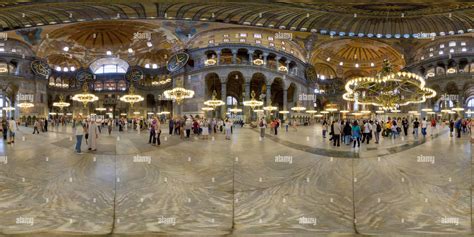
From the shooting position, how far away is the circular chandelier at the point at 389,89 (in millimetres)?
6516

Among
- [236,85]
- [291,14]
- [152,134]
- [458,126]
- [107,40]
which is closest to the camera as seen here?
[291,14]

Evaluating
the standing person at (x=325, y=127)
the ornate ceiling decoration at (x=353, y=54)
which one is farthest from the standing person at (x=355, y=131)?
the ornate ceiling decoration at (x=353, y=54)

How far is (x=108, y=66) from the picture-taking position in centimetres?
578

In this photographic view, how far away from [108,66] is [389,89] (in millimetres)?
8741

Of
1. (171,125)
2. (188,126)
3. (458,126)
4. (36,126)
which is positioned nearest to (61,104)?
(36,126)

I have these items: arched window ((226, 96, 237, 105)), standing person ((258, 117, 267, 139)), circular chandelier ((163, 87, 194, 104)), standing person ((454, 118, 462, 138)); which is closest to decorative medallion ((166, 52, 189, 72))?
circular chandelier ((163, 87, 194, 104))

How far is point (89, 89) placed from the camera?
5801mm

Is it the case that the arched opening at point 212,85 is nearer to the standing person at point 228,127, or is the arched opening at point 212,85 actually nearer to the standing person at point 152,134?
the standing person at point 228,127

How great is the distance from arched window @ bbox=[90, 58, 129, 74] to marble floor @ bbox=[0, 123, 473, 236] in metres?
1.49

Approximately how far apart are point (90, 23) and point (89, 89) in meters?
1.57

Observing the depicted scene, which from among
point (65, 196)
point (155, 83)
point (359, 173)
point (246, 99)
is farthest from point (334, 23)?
point (65, 196)

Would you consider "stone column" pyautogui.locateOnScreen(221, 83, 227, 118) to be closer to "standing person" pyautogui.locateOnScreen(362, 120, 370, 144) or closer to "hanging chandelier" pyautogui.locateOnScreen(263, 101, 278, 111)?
"hanging chandelier" pyautogui.locateOnScreen(263, 101, 278, 111)

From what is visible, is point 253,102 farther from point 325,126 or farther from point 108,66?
point 108,66

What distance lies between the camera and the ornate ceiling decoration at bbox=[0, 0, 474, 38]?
4035mm
